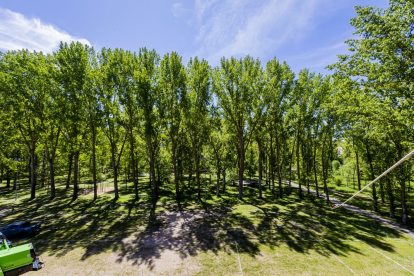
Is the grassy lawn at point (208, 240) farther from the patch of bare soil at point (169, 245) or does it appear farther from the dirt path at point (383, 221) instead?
the dirt path at point (383, 221)

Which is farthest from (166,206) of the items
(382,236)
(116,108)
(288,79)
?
(288,79)

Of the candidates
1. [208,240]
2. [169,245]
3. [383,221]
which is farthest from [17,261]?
[383,221]

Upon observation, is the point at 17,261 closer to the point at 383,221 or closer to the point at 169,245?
the point at 169,245

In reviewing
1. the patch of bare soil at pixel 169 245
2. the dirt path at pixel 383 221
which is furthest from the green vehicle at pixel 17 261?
the dirt path at pixel 383 221

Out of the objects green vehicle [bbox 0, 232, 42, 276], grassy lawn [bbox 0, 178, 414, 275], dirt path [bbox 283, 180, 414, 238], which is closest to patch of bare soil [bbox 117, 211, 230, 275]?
grassy lawn [bbox 0, 178, 414, 275]

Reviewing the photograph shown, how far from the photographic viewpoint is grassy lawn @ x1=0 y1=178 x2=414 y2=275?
466 inches

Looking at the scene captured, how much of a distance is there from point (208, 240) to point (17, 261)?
38.1 ft

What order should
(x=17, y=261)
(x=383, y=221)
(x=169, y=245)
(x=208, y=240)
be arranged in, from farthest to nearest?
(x=383, y=221)
(x=208, y=240)
(x=169, y=245)
(x=17, y=261)

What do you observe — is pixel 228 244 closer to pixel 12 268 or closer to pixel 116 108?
pixel 12 268

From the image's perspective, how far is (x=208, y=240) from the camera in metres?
15.7

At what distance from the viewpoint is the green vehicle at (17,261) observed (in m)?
9.32

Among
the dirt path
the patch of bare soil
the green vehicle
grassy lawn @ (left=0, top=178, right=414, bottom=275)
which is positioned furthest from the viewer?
the dirt path

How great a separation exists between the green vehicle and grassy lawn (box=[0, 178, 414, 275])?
1.83m

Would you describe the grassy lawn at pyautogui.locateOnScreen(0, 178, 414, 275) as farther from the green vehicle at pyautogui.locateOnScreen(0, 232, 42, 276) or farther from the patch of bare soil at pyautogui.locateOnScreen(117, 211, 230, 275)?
the green vehicle at pyautogui.locateOnScreen(0, 232, 42, 276)
